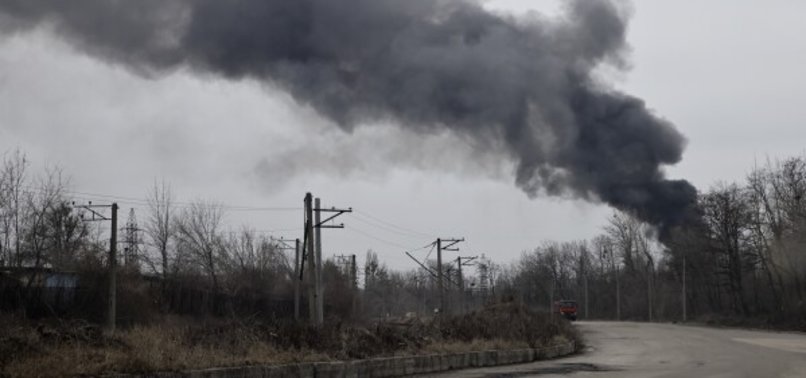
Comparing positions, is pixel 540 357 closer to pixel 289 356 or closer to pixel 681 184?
pixel 289 356

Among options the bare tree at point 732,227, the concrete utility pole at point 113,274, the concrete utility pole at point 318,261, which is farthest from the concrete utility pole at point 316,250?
the bare tree at point 732,227

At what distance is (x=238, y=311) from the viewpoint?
183 ft

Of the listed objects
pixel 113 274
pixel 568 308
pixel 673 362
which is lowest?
pixel 568 308

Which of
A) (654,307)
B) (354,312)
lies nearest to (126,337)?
(354,312)

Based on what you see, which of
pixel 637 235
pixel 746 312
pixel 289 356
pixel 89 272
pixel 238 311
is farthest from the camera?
pixel 637 235

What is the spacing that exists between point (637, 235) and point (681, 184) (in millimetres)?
44171

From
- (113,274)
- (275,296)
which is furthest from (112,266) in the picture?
(275,296)

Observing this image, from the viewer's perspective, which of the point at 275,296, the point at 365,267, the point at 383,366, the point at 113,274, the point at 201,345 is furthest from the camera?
the point at 365,267

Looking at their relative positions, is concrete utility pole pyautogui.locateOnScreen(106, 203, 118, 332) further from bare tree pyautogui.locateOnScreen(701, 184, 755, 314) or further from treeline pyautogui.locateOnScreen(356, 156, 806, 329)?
bare tree pyautogui.locateOnScreen(701, 184, 755, 314)

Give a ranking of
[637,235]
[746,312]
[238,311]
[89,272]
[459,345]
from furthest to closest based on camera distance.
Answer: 1. [637,235]
2. [746,312]
3. [238,311]
4. [89,272]
5. [459,345]

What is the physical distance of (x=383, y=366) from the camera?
1808cm

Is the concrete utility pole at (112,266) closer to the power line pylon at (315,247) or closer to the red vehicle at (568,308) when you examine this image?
the power line pylon at (315,247)

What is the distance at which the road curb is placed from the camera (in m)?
13.6

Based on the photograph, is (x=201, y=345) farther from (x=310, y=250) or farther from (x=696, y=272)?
(x=696, y=272)
